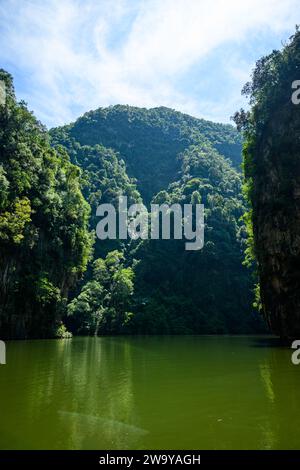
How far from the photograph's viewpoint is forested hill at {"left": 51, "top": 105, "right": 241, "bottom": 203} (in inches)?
3893

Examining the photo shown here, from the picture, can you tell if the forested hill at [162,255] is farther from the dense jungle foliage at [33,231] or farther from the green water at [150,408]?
the green water at [150,408]

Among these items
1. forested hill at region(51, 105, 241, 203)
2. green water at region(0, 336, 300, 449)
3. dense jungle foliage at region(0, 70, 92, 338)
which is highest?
forested hill at region(51, 105, 241, 203)

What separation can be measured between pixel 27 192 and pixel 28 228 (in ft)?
11.3

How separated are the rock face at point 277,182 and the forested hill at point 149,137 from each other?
6060 centimetres

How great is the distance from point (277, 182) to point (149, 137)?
8553 centimetres

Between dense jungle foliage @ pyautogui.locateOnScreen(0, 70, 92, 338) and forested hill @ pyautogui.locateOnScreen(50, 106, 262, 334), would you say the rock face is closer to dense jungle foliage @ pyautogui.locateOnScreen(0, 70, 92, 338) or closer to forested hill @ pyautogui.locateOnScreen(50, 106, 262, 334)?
dense jungle foliage @ pyautogui.locateOnScreen(0, 70, 92, 338)

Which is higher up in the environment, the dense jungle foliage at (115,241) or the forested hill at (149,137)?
the forested hill at (149,137)

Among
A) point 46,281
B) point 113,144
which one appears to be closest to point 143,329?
point 46,281

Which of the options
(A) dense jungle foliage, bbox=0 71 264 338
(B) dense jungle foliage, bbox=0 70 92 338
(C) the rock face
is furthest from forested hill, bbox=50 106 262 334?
(C) the rock face

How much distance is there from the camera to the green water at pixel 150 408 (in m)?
6.48

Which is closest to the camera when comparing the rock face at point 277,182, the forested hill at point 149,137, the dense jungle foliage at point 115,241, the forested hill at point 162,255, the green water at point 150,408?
the green water at point 150,408

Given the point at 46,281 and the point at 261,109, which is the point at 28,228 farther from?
the point at 261,109

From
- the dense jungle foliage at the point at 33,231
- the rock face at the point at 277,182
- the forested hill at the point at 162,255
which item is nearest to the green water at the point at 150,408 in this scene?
the rock face at the point at 277,182

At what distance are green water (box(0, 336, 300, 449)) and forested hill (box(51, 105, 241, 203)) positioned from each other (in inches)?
3144
